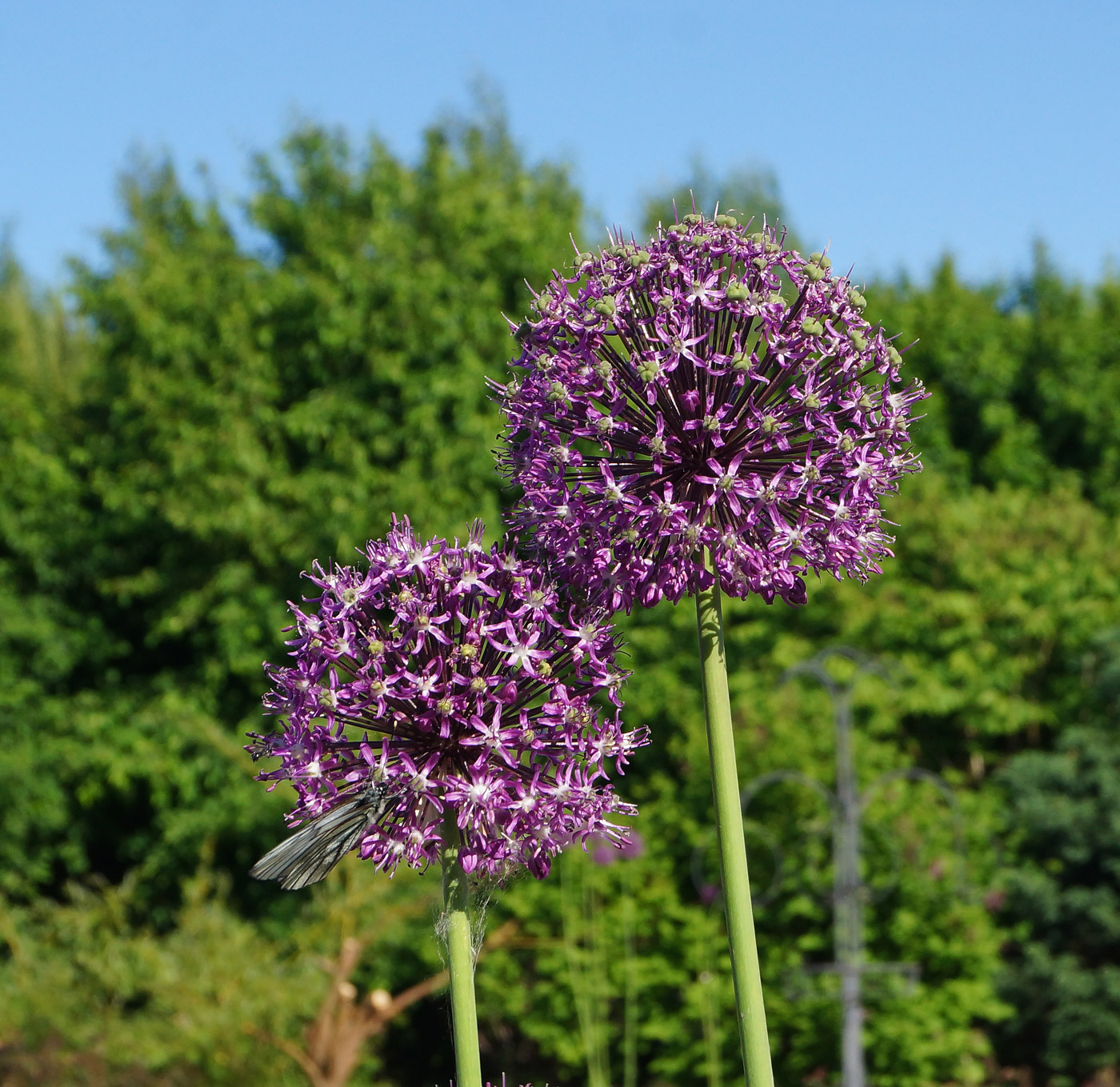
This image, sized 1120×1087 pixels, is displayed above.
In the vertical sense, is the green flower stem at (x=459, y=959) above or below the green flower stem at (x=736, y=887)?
below

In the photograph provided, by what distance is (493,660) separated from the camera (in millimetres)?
2701

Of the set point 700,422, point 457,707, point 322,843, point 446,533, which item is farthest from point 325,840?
point 446,533

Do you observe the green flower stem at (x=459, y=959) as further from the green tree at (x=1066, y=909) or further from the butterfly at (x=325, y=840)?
the green tree at (x=1066, y=909)

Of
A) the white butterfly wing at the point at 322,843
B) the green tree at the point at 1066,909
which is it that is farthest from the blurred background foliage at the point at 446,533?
the white butterfly wing at the point at 322,843

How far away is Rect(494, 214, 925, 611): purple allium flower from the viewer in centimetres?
268

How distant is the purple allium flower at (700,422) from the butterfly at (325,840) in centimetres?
59

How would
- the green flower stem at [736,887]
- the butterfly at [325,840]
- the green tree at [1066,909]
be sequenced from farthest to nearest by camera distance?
the green tree at [1066,909], the butterfly at [325,840], the green flower stem at [736,887]

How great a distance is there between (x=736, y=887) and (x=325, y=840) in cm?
83

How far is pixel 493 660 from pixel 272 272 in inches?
762

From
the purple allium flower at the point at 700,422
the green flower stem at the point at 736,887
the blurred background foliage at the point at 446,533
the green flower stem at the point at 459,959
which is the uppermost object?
the blurred background foliage at the point at 446,533

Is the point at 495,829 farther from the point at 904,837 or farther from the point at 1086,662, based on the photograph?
the point at 1086,662

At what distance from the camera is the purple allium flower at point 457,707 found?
103 inches

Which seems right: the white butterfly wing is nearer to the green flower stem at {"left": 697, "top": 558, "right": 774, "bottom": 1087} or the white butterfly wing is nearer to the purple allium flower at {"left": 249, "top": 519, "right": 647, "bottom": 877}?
the purple allium flower at {"left": 249, "top": 519, "right": 647, "bottom": 877}

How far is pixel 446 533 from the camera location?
1731 cm
